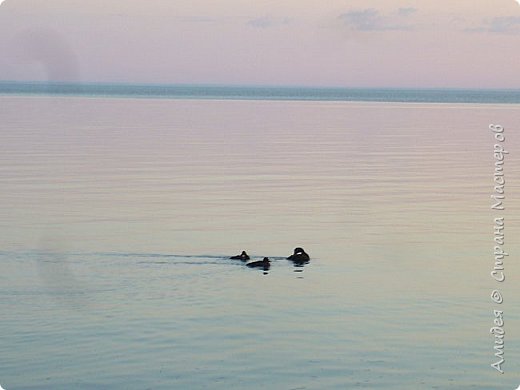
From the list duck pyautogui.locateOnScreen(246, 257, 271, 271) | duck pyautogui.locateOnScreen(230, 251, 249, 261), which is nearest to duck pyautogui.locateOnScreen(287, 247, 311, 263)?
duck pyautogui.locateOnScreen(246, 257, 271, 271)

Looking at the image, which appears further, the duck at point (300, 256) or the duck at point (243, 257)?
the duck at point (300, 256)

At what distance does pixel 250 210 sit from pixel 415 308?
33.2 ft

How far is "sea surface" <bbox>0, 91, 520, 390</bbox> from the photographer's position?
14094 millimetres

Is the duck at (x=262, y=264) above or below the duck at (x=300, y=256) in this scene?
below

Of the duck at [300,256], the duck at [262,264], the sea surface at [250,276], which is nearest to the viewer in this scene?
the sea surface at [250,276]

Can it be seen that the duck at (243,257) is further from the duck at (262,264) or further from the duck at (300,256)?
the duck at (300,256)

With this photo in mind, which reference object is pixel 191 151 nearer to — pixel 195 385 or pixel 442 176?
pixel 442 176

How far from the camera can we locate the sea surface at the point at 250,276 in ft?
46.2

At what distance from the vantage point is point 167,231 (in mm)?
23625

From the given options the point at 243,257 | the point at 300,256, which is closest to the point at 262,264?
the point at 243,257

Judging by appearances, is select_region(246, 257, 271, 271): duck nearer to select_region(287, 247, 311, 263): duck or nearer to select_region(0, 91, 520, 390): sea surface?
select_region(0, 91, 520, 390): sea surface

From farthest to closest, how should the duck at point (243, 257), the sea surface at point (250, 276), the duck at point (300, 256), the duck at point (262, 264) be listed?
the duck at point (300, 256), the duck at point (243, 257), the duck at point (262, 264), the sea surface at point (250, 276)

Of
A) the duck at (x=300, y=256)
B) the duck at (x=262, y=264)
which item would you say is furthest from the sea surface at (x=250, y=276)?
the duck at (x=300, y=256)

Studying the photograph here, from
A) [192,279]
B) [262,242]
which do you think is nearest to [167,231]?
[262,242]
